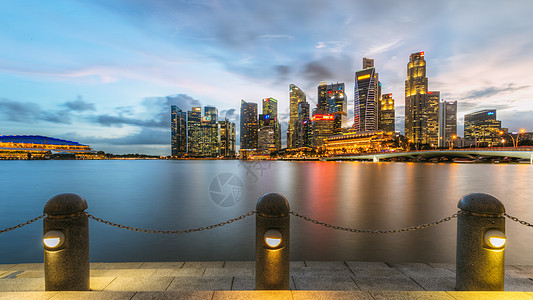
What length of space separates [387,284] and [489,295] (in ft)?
5.36

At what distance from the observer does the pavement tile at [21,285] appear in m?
4.98

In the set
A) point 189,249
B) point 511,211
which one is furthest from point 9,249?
point 511,211

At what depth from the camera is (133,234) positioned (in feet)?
47.4

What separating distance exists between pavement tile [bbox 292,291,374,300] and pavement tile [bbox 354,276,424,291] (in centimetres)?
77

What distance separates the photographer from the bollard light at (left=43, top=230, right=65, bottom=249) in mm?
4764

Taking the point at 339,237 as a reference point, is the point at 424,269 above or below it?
above

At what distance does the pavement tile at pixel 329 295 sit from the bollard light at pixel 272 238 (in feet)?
2.83

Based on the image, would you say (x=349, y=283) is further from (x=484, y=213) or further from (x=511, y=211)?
(x=511, y=211)

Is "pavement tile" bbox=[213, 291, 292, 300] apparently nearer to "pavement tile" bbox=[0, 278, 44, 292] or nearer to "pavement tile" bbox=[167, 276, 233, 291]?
"pavement tile" bbox=[167, 276, 233, 291]

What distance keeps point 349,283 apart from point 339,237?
8111 millimetres

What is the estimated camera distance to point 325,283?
5461 millimetres

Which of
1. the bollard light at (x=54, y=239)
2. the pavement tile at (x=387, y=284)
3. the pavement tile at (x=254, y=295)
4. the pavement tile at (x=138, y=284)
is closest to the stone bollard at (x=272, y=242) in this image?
the pavement tile at (x=254, y=295)

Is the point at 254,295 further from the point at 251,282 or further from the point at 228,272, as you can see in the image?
the point at 228,272

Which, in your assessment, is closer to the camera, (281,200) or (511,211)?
(281,200)
